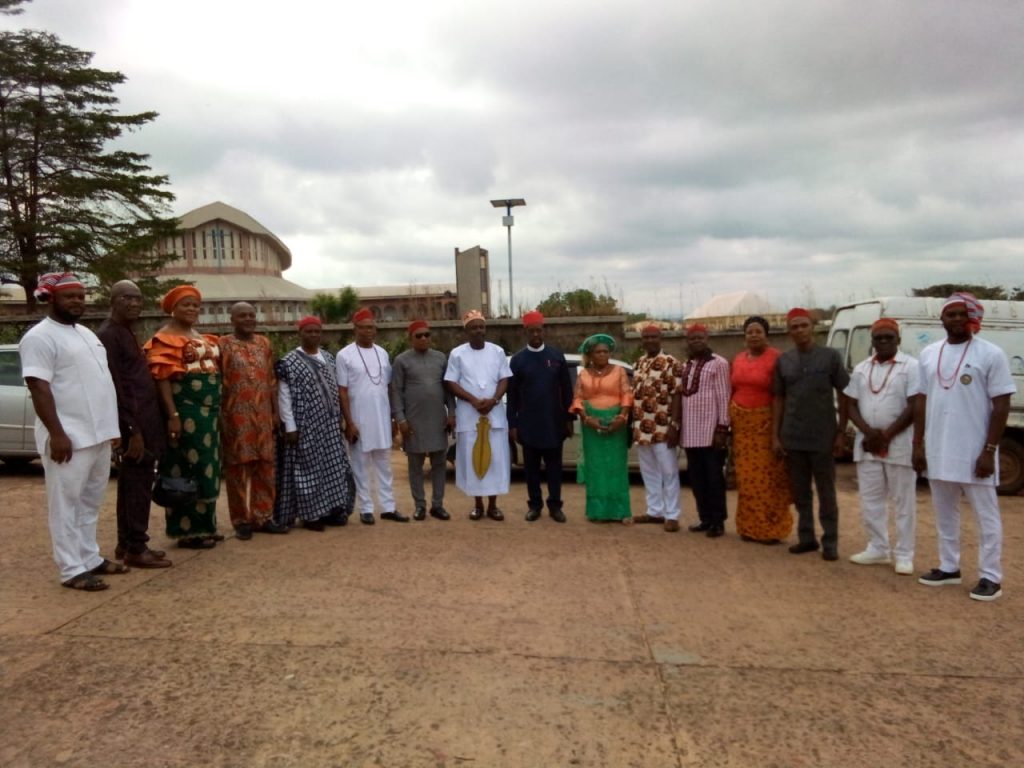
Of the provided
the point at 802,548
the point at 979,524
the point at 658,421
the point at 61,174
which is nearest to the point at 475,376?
the point at 658,421

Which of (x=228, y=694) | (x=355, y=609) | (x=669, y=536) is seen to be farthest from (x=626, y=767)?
(x=669, y=536)

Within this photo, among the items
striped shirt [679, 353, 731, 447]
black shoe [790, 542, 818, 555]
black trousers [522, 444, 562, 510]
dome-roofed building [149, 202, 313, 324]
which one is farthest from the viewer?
dome-roofed building [149, 202, 313, 324]

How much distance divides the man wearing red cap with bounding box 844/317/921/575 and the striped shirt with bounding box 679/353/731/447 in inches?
38.0

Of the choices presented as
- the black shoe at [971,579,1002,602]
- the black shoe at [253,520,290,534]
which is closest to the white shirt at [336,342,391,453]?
the black shoe at [253,520,290,534]

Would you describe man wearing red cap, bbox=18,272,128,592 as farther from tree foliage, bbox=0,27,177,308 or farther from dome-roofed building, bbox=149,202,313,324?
dome-roofed building, bbox=149,202,313,324

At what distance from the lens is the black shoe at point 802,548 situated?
5.74m

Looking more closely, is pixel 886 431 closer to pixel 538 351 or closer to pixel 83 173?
pixel 538 351

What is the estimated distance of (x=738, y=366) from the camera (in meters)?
6.07

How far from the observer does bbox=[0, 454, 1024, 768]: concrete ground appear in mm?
2957

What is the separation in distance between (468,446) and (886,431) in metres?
3.33

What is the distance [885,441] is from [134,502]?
495 cm

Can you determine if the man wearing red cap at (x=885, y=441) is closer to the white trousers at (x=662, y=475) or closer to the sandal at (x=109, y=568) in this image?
the white trousers at (x=662, y=475)

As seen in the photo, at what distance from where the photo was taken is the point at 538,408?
6828mm

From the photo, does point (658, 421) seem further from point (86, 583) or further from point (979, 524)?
point (86, 583)
